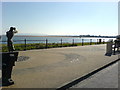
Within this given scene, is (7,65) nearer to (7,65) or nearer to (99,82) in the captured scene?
(7,65)

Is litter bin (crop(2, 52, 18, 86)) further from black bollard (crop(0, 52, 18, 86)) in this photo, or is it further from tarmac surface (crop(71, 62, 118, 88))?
tarmac surface (crop(71, 62, 118, 88))

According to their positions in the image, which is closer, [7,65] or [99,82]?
[7,65]

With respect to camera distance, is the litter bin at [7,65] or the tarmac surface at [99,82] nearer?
the litter bin at [7,65]

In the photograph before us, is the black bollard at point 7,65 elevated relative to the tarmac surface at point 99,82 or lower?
elevated

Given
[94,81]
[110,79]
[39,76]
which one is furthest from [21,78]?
[110,79]

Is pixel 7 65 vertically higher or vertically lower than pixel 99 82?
higher

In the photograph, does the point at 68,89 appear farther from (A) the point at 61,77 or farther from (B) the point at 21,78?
(B) the point at 21,78

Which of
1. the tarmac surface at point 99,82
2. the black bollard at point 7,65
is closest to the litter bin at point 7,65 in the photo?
the black bollard at point 7,65

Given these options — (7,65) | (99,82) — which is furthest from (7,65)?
(99,82)

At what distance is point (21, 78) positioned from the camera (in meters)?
6.23

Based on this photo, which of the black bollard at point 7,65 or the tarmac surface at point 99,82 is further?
the tarmac surface at point 99,82

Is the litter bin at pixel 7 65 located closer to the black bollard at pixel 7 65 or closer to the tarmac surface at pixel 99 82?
the black bollard at pixel 7 65

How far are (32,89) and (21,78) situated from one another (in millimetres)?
1371

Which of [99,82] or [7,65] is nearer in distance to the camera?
[7,65]
